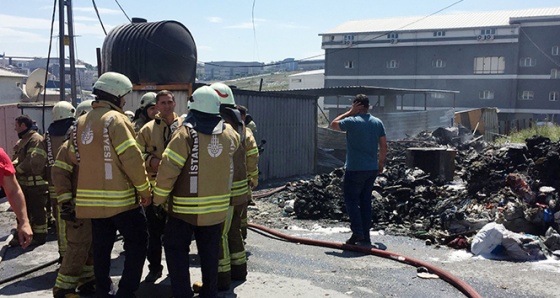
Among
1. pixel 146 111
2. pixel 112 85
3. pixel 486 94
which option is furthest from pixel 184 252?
pixel 486 94

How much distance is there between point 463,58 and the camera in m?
50.7

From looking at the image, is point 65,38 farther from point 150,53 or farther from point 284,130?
point 284,130

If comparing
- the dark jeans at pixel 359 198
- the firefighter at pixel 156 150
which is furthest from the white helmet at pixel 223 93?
the dark jeans at pixel 359 198

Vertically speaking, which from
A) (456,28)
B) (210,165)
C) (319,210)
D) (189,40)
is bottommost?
(319,210)

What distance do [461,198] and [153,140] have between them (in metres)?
5.67

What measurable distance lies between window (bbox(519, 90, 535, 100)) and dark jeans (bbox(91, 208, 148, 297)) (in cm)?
5052

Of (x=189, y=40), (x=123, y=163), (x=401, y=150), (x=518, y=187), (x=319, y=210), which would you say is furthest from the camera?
(x=401, y=150)

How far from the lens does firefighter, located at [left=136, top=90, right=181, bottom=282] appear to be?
5.51 m

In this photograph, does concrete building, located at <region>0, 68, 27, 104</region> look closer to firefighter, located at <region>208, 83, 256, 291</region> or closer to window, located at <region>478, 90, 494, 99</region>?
firefighter, located at <region>208, 83, 256, 291</region>

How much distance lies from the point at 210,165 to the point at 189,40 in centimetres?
864

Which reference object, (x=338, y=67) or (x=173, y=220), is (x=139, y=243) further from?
(x=338, y=67)

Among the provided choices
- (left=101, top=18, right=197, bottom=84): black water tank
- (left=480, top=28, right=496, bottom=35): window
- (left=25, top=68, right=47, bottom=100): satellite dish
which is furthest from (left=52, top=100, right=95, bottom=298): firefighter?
(left=480, top=28, right=496, bottom=35): window

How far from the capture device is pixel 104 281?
15.4ft

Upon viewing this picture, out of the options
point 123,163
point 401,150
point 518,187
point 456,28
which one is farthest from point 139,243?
point 456,28
